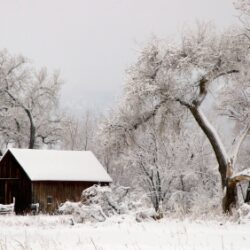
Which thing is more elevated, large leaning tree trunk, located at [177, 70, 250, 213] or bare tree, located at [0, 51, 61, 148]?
bare tree, located at [0, 51, 61, 148]

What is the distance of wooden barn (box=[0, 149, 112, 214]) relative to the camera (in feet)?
124

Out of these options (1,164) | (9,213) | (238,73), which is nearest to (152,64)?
(238,73)

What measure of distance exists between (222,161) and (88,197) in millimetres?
6840

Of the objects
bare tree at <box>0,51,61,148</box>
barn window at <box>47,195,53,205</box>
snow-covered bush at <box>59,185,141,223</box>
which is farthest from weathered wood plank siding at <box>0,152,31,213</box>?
snow-covered bush at <box>59,185,141,223</box>

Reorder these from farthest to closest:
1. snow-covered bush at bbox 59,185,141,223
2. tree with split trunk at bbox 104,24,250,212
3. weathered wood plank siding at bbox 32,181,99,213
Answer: weathered wood plank siding at bbox 32,181,99,213 < tree with split trunk at bbox 104,24,250,212 < snow-covered bush at bbox 59,185,141,223

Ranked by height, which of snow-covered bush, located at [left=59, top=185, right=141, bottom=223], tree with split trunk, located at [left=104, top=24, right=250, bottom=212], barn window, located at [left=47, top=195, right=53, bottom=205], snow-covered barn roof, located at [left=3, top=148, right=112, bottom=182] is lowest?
barn window, located at [left=47, top=195, right=53, bottom=205]

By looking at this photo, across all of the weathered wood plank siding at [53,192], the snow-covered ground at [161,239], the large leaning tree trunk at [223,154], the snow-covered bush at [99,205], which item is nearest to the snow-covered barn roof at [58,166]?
the weathered wood plank siding at [53,192]

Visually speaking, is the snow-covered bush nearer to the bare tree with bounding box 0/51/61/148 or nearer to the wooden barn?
the wooden barn

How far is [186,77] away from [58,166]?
1686cm

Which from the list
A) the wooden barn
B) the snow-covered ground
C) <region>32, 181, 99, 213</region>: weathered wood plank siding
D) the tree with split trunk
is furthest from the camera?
the wooden barn

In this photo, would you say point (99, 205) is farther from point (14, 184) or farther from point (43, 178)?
point (14, 184)

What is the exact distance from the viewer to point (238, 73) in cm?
2578

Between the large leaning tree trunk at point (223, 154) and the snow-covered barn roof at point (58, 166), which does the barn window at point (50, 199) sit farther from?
the large leaning tree trunk at point (223, 154)

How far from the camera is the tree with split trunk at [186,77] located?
25.3 metres
